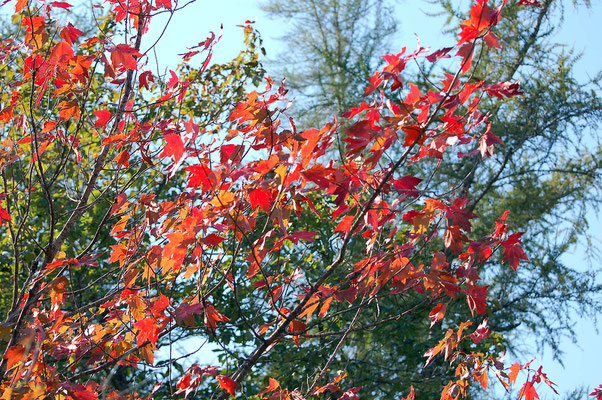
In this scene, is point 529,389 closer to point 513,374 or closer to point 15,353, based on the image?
point 513,374

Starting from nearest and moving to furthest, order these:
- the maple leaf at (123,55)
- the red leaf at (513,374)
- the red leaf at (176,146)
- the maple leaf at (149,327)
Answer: the red leaf at (176,146) → the maple leaf at (149,327) → the maple leaf at (123,55) → the red leaf at (513,374)

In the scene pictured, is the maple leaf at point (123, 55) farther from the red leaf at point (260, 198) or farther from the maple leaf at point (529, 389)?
the maple leaf at point (529, 389)

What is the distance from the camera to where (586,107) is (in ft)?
33.2

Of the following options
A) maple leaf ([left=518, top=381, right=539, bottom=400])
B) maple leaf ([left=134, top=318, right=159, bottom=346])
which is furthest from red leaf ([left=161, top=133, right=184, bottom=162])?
maple leaf ([left=518, top=381, right=539, bottom=400])

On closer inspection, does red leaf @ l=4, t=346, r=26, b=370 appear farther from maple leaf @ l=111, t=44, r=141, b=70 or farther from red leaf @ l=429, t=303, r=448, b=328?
red leaf @ l=429, t=303, r=448, b=328

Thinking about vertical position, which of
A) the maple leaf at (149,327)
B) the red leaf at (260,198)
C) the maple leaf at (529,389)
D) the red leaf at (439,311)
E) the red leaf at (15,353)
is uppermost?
the red leaf at (260,198)

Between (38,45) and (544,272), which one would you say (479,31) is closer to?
(38,45)

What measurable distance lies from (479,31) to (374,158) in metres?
0.44

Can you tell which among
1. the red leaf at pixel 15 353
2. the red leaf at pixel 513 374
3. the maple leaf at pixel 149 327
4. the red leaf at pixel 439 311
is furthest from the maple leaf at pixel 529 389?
the red leaf at pixel 15 353

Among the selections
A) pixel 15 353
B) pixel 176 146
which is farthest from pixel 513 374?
pixel 15 353

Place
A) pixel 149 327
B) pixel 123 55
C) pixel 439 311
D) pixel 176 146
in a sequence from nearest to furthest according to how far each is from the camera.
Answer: pixel 176 146, pixel 149 327, pixel 123 55, pixel 439 311

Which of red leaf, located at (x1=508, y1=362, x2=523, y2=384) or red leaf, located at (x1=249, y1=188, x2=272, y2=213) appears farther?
red leaf, located at (x1=508, y1=362, x2=523, y2=384)

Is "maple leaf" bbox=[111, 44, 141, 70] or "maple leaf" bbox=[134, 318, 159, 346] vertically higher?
"maple leaf" bbox=[111, 44, 141, 70]

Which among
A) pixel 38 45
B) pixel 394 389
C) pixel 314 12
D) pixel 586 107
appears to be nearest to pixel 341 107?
pixel 314 12
